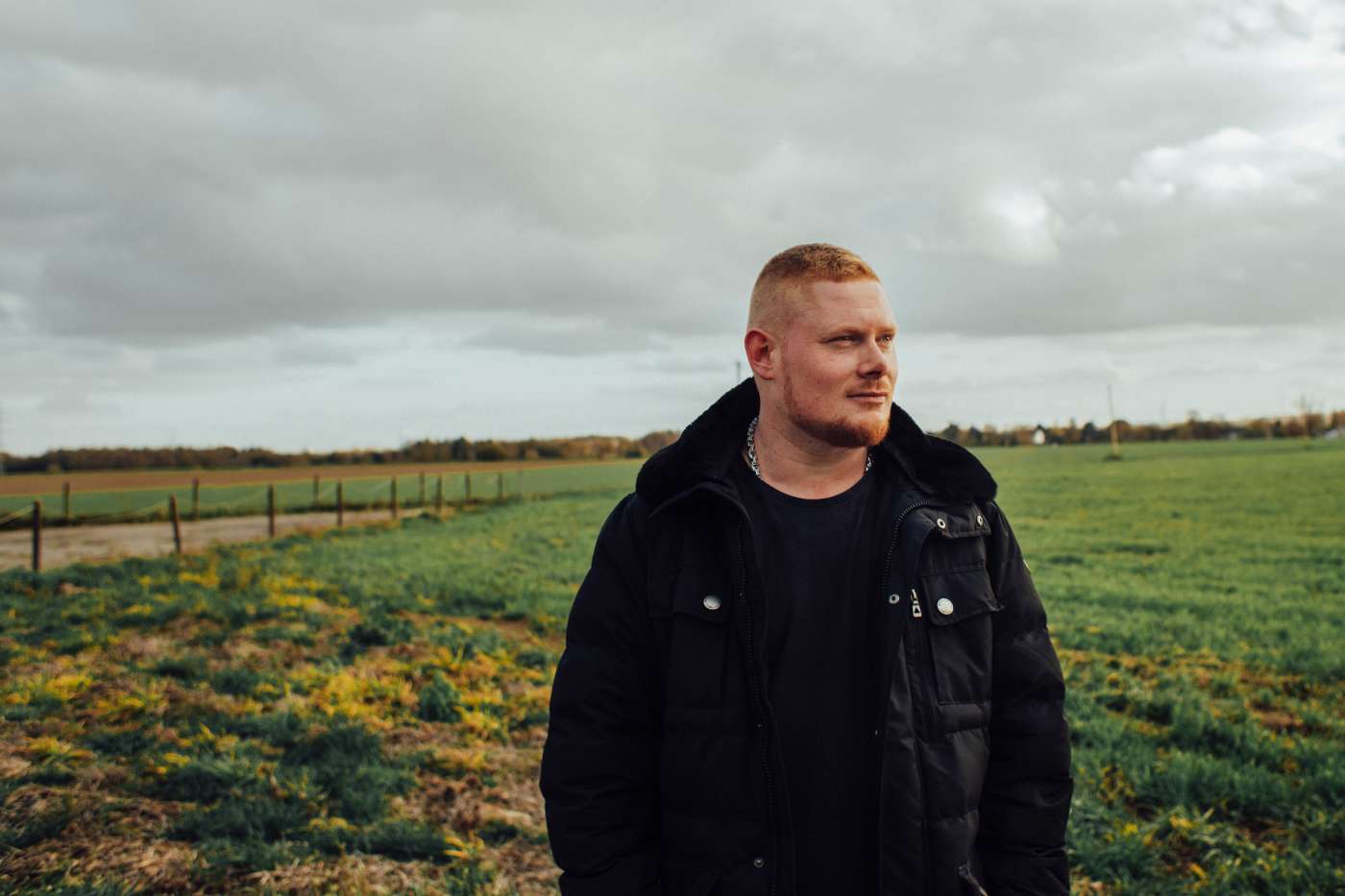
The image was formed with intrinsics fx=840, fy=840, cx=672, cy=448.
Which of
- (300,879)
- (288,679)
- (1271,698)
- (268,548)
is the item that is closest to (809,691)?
(300,879)

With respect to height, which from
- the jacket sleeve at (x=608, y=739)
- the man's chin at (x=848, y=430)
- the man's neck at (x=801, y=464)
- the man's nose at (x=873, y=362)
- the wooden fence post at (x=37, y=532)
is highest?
the man's nose at (x=873, y=362)

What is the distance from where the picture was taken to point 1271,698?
7.69 meters

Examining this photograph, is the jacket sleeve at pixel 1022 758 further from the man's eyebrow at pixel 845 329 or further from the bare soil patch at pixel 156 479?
the bare soil patch at pixel 156 479

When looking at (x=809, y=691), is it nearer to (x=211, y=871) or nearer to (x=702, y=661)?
(x=702, y=661)

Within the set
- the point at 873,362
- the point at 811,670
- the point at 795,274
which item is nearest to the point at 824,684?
the point at 811,670

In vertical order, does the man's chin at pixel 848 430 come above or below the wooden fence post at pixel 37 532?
above

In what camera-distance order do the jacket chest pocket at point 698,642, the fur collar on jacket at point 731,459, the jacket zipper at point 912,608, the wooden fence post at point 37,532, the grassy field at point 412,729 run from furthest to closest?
1. the wooden fence post at point 37,532
2. the grassy field at point 412,729
3. the fur collar on jacket at point 731,459
4. the jacket chest pocket at point 698,642
5. the jacket zipper at point 912,608

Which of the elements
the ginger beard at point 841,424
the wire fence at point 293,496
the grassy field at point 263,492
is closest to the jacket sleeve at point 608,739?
the ginger beard at point 841,424

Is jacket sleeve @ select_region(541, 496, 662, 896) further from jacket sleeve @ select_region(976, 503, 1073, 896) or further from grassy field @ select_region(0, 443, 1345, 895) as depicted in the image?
grassy field @ select_region(0, 443, 1345, 895)

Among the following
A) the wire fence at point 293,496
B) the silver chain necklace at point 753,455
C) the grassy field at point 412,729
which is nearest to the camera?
the silver chain necklace at point 753,455

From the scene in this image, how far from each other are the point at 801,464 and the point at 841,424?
0.67ft

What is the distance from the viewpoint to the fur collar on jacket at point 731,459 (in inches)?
96.2

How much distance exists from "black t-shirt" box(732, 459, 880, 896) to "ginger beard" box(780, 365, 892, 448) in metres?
0.24

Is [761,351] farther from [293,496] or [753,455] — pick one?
[293,496]
